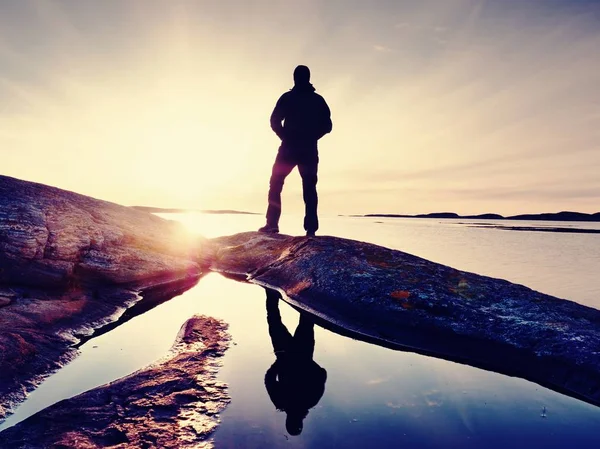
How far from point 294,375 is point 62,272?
5003mm

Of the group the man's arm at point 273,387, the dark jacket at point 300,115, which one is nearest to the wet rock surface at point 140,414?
the man's arm at point 273,387

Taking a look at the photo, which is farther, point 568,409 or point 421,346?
point 421,346

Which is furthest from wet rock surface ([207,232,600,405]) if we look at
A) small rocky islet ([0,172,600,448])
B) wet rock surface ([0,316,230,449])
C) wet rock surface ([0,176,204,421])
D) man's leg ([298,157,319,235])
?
wet rock surface ([0,176,204,421])

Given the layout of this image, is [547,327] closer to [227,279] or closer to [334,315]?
[334,315]

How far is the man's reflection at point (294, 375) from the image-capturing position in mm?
3232

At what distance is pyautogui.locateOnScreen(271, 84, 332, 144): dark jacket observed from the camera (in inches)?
424

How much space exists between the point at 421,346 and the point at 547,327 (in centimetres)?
152

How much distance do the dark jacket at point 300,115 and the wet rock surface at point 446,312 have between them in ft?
13.4

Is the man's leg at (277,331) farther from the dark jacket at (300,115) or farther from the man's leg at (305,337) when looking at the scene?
the dark jacket at (300,115)

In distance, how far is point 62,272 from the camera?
658 centimetres

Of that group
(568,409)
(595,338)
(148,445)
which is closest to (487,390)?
(568,409)

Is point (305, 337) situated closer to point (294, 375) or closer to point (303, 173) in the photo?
point (294, 375)

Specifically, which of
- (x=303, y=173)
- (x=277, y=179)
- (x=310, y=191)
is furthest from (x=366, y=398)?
(x=277, y=179)

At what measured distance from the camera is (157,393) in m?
3.36
